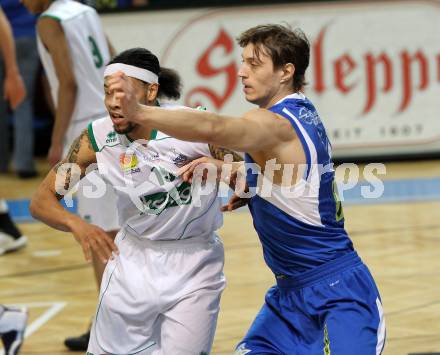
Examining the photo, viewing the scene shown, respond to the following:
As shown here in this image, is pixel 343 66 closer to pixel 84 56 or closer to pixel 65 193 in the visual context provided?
pixel 84 56

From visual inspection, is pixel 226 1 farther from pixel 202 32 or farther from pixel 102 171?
pixel 102 171

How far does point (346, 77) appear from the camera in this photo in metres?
11.4

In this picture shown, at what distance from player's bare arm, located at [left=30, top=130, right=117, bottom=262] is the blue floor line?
5091 mm

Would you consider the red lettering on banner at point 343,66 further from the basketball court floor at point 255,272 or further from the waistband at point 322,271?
the waistband at point 322,271

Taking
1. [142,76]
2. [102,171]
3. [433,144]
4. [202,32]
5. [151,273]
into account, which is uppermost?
[142,76]

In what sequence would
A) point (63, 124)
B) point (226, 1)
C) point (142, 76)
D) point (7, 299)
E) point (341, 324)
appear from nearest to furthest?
point (341, 324) < point (142, 76) < point (63, 124) < point (7, 299) < point (226, 1)

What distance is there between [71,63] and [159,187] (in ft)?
7.85

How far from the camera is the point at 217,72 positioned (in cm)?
1128

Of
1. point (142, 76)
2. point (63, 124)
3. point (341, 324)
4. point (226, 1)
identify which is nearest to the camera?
point (341, 324)

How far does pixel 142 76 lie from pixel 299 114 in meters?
0.73

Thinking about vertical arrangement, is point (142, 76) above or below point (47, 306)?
above

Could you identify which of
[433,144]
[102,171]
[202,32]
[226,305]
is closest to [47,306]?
[226,305]

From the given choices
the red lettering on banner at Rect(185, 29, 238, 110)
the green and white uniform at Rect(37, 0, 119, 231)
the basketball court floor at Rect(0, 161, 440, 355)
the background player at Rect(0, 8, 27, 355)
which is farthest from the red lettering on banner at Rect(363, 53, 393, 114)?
the green and white uniform at Rect(37, 0, 119, 231)

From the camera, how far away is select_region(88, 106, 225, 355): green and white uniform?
4645mm
